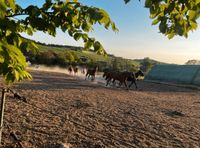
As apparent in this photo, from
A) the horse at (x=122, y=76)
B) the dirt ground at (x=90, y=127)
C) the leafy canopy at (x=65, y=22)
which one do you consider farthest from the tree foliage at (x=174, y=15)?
the horse at (x=122, y=76)

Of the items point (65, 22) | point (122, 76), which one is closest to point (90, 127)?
point (65, 22)

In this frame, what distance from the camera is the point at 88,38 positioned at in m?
3.62

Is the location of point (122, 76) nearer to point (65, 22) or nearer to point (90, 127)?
point (90, 127)

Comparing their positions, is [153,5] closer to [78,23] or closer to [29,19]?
[78,23]

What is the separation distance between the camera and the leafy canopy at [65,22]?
2.67 metres

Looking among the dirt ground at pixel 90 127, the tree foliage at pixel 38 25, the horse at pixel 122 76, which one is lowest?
the dirt ground at pixel 90 127

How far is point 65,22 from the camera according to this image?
12.0 ft

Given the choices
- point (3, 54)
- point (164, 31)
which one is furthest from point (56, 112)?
point (3, 54)

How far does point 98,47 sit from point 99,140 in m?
4.31

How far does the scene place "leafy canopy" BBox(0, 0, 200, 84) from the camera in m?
2.67

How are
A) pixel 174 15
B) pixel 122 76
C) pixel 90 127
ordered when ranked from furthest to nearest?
pixel 122 76 → pixel 90 127 → pixel 174 15

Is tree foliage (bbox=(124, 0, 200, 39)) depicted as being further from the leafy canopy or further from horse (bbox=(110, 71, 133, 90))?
horse (bbox=(110, 71, 133, 90))

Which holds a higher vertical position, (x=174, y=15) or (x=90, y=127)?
(x=174, y=15)

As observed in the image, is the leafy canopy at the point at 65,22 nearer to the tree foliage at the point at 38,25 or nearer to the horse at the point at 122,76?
the tree foliage at the point at 38,25
